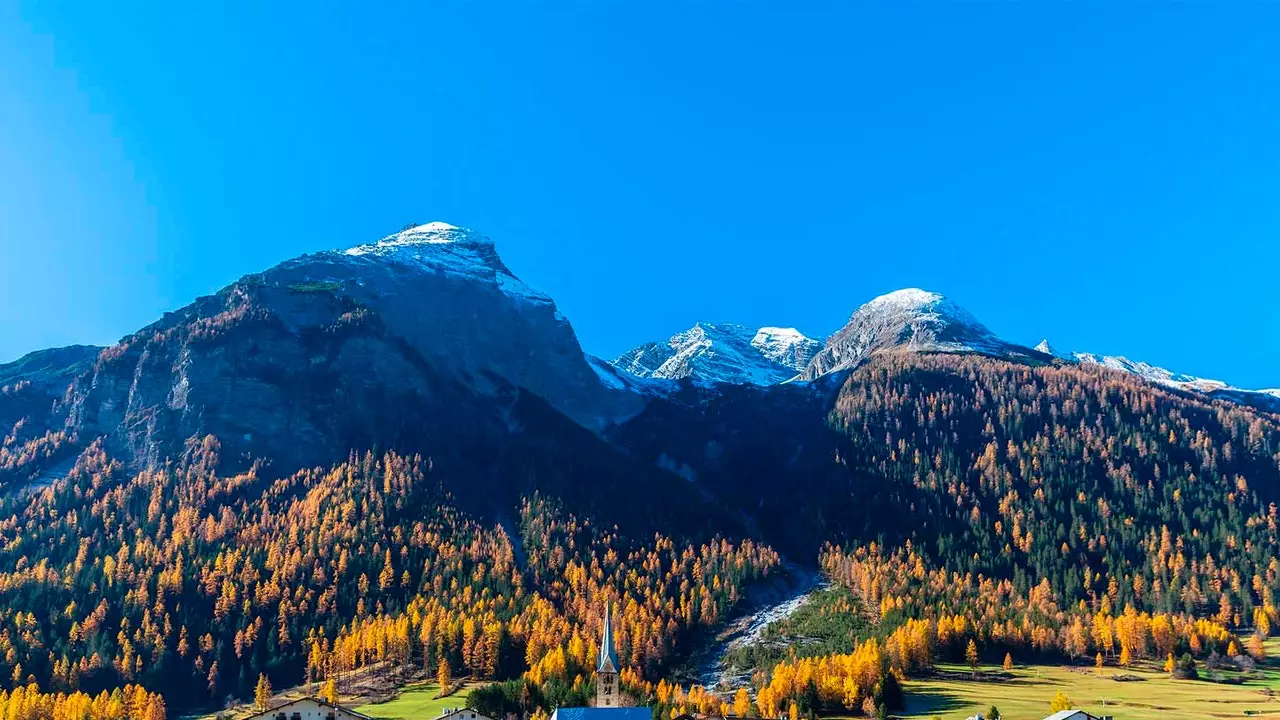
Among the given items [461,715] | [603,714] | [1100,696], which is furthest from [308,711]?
[1100,696]

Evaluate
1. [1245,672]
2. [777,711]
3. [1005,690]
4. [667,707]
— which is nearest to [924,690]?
[1005,690]

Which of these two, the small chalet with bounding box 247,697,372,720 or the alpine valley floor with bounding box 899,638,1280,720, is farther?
the alpine valley floor with bounding box 899,638,1280,720

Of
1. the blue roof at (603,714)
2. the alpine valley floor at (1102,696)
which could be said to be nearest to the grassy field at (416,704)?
the blue roof at (603,714)

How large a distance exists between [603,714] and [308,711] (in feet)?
141

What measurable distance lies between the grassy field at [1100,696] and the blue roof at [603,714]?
5722 cm

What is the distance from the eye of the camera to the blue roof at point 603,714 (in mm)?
125875

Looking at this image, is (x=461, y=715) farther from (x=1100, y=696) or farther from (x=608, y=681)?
(x=1100, y=696)

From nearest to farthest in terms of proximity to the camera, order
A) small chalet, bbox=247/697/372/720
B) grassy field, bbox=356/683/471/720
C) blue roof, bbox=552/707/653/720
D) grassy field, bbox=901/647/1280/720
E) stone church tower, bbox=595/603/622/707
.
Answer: blue roof, bbox=552/707/653/720
small chalet, bbox=247/697/372/720
stone church tower, bbox=595/603/622/707
grassy field, bbox=901/647/1280/720
grassy field, bbox=356/683/471/720

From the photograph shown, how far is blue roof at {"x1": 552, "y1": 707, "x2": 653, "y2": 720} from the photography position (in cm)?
12588

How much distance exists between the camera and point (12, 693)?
18175 centimetres

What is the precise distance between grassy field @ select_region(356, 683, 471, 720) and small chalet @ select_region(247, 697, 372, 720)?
79.6ft

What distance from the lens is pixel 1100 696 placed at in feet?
567

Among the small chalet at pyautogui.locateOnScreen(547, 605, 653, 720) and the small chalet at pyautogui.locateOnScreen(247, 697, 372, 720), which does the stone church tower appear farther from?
the small chalet at pyautogui.locateOnScreen(247, 697, 372, 720)

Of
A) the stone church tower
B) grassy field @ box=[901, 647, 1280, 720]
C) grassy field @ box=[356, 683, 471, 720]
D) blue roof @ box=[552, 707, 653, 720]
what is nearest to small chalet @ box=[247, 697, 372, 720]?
grassy field @ box=[356, 683, 471, 720]
